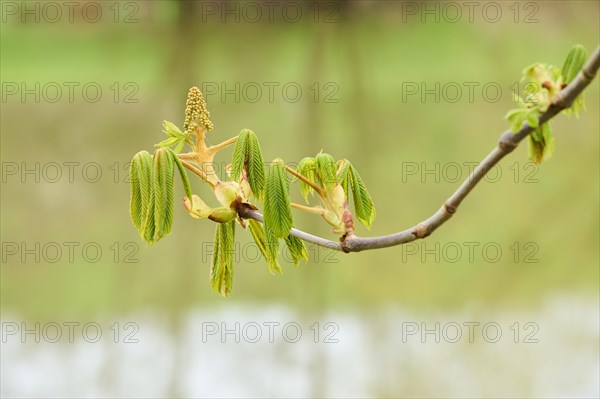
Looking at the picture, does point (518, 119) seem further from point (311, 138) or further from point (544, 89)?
point (311, 138)

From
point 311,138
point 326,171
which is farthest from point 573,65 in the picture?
point 311,138

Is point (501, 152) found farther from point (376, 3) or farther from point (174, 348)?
point (376, 3)

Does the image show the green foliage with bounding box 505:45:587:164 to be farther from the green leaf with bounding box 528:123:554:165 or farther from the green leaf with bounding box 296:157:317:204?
the green leaf with bounding box 296:157:317:204

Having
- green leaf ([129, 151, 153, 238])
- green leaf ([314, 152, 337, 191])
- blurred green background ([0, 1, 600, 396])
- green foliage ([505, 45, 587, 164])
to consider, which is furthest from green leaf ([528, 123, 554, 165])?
blurred green background ([0, 1, 600, 396])

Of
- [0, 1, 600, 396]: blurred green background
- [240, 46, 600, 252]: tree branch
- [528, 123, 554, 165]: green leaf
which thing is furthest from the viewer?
[0, 1, 600, 396]: blurred green background

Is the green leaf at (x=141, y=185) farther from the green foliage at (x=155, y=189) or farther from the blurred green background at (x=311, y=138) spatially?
the blurred green background at (x=311, y=138)

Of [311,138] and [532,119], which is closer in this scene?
[532,119]
